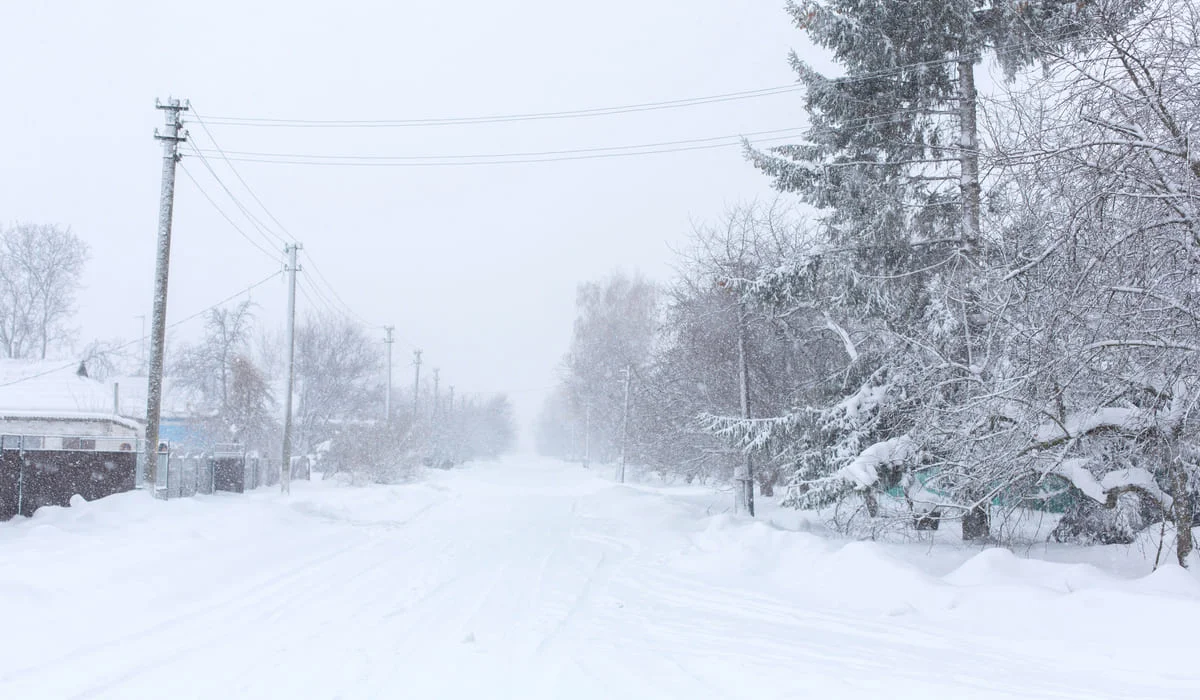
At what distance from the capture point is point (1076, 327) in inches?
332

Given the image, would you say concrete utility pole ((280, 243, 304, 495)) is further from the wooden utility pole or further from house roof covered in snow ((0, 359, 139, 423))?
house roof covered in snow ((0, 359, 139, 423))

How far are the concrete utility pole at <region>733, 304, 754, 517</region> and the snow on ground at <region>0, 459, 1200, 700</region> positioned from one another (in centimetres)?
443

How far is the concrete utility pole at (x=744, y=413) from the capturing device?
1880cm

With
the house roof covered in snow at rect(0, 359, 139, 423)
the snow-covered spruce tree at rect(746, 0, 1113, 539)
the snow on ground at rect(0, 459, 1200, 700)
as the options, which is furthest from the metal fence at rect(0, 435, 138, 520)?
the house roof covered in snow at rect(0, 359, 139, 423)

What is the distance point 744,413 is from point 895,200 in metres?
6.70

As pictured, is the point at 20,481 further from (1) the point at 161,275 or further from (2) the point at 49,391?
(2) the point at 49,391

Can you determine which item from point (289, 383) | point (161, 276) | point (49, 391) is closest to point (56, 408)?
point (49, 391)

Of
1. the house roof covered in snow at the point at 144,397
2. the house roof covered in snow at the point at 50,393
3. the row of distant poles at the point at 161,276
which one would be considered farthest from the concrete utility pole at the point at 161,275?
the house roof covered in snow at the point at 144,397

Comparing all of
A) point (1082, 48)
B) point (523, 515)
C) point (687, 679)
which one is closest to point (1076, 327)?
point (1082, 48)

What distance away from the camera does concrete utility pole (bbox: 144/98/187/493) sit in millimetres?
17156

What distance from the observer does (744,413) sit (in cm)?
1862

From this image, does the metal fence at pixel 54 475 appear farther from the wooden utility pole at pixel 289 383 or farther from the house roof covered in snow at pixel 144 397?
the house roof covered in snow at pixel 144 397

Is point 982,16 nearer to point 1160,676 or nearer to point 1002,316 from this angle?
point 1002,316

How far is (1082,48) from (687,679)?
21.2 ft
